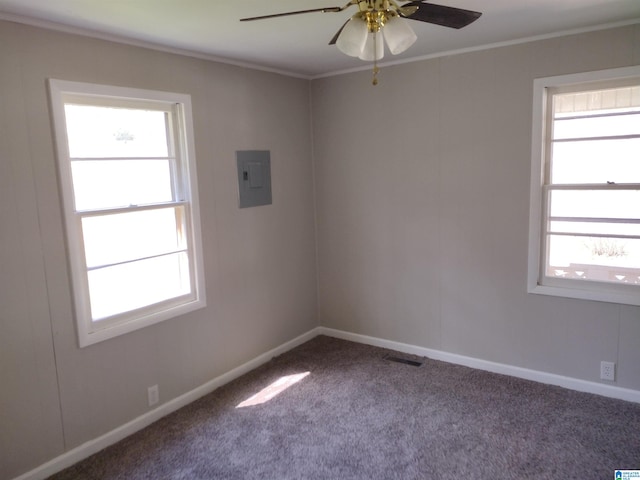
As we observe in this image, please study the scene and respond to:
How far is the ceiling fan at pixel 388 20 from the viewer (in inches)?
66.3

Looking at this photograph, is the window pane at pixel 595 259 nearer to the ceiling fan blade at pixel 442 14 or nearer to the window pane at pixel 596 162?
the window pane at pixel 596 162

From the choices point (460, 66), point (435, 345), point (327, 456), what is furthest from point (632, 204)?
point (327, 456)

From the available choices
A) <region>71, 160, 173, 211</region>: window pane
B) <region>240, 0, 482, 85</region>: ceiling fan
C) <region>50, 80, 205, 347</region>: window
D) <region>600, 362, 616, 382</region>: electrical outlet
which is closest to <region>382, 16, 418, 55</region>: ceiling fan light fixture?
<region>240, 0, 482, 85</region>: ceiling fan

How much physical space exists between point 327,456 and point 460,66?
2.85 m

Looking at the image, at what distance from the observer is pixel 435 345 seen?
3.95 metres

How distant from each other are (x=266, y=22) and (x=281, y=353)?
270cm

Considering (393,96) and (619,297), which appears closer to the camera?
(619,297)

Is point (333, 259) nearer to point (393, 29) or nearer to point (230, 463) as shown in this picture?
point (230, 463)

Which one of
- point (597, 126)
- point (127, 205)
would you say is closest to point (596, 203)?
point (597, 126)

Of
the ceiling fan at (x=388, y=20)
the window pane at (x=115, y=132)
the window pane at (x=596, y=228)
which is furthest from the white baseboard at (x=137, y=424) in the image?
the ceiling fan at (x=388, y=20)

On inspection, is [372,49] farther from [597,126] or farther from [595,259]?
[595,259]

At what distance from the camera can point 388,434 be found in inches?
114

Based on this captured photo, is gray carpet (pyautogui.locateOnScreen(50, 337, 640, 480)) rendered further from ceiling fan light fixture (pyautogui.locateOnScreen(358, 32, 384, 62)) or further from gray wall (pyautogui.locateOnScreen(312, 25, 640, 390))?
ceiling fan light fixture (pyautogui.locateOnScreen(358, 32, 384, 62))

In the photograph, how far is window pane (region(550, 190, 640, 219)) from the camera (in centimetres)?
305
